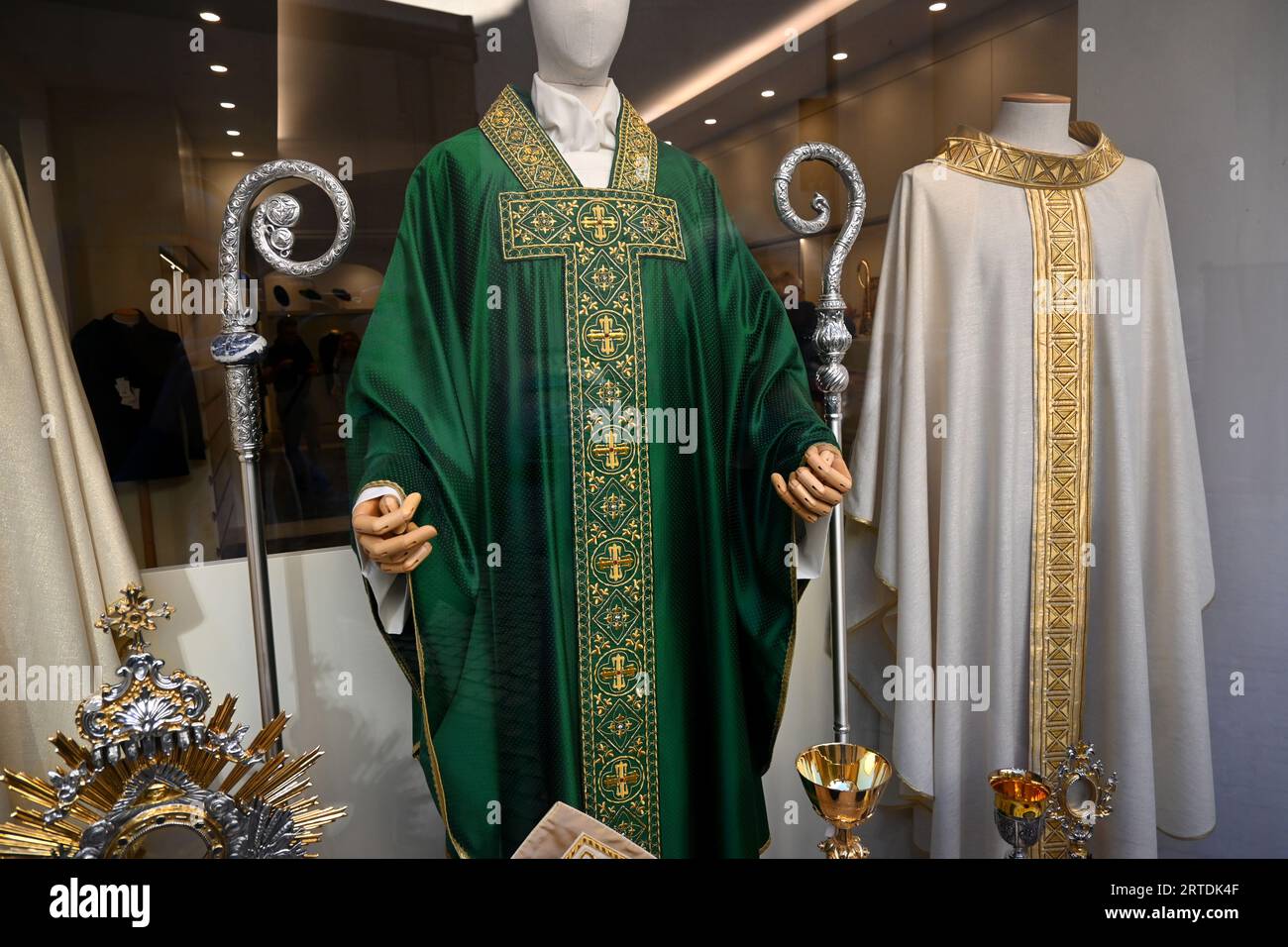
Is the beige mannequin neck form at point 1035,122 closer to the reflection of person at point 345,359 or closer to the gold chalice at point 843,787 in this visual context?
the gold chalice at point 843,787

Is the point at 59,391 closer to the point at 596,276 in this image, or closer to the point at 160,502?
the point at 160,502

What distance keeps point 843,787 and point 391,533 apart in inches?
37.7

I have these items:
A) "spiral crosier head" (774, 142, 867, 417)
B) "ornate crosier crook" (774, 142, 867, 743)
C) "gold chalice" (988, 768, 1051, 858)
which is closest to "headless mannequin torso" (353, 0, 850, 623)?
"ornate crosier crook" (774, 142, 867, 743)

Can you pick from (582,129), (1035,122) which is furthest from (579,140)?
(1035,122)

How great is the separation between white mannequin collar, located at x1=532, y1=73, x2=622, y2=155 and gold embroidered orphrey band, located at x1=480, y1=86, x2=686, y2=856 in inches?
1.1

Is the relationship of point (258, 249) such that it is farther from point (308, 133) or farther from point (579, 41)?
point (579, 41)

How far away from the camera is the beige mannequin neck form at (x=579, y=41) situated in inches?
64.7

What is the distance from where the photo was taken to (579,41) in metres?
1.66

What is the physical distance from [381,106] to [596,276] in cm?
56

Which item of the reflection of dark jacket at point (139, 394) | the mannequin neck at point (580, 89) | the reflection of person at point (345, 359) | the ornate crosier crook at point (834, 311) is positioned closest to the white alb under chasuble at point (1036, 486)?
the ornate crosier crook at point (834, 311)

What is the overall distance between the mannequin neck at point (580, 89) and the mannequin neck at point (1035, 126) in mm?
899

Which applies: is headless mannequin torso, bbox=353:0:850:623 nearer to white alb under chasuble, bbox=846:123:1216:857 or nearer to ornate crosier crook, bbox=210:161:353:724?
ornate crosier crook, bbox=210:161:353:724
